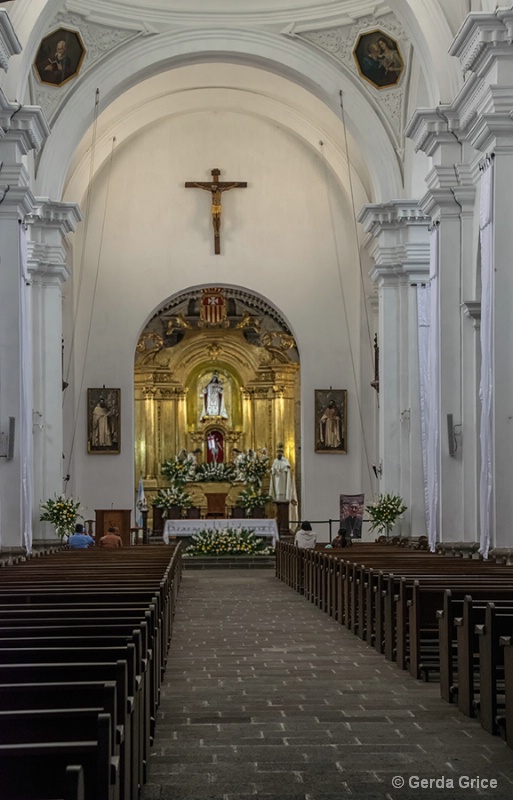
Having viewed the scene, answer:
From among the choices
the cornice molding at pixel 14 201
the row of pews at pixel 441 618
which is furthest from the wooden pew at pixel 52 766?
the cornice molding at pixel 14 201

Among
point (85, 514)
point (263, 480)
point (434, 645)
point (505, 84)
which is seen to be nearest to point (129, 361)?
point (85, 514)

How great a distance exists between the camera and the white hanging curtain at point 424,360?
54.5 feet

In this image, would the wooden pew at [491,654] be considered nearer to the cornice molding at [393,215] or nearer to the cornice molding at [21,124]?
the cornice molding at [21,124]

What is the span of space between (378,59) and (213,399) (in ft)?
39.8

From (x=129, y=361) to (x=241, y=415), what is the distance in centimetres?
627

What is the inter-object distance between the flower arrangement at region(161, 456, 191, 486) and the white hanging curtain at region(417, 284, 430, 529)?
9568 millimetres

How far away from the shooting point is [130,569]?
9.52 metres

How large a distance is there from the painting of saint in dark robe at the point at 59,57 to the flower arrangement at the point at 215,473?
11.1m

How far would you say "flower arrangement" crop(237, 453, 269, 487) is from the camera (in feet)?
87.8

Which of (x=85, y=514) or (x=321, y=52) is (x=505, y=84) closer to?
(x=321, y=52)

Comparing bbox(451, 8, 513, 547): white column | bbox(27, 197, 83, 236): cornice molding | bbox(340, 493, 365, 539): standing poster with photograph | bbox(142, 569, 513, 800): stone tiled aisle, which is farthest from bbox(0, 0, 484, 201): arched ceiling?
bbox(142, 569, 513, 800): stone tiled aisle

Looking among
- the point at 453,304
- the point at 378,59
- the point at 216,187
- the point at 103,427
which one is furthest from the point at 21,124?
the point at 103,427

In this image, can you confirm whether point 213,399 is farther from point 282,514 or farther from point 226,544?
point 226,544

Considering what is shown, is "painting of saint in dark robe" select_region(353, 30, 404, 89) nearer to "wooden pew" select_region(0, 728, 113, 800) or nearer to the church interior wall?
the church interior wall
